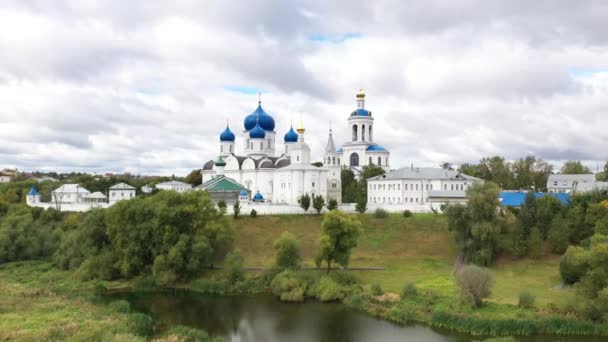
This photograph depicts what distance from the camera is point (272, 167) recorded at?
181 ft

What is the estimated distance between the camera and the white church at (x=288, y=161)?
165 ft

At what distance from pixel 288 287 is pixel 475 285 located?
1021 centimetres

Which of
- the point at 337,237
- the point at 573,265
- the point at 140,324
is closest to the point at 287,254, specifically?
the point at 337,237

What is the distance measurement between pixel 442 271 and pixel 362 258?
18.4ft

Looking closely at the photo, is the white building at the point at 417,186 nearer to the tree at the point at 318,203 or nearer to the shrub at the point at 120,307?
the tree at the point at 318,203

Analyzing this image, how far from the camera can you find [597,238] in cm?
2614

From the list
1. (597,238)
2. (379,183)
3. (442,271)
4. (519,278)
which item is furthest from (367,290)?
(379,183)

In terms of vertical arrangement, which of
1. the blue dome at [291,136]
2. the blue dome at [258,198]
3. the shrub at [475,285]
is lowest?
the shrub at [475,285]

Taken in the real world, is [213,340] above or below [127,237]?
below

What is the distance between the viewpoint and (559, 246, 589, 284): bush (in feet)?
84.5

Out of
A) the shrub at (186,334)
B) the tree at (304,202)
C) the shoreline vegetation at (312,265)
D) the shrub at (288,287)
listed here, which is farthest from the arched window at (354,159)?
the shrub at (186,334)

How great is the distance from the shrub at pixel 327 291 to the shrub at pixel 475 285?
22.6 ft

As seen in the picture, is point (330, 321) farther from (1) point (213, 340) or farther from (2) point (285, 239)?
(2) point (285, 239)

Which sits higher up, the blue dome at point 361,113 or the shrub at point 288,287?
the blue dome at point 361,113
